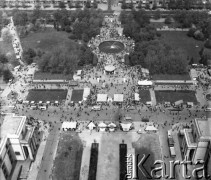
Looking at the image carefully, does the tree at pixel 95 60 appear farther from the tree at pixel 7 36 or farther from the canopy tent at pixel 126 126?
the tree at pixel 7 36

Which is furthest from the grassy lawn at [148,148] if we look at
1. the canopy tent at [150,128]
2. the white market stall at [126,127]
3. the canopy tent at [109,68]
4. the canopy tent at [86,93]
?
the canopy tent at [109,68]

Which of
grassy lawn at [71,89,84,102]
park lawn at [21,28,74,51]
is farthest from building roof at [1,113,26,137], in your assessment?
park lawn at [21,28,74,51]

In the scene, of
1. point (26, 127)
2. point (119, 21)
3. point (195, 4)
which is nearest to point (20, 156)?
point (26, 127)

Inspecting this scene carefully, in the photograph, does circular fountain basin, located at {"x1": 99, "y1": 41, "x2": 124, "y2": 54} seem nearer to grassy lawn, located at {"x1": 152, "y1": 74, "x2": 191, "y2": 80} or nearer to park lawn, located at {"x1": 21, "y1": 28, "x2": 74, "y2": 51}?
park lawn, located at {"x1": 21, "y1": 28, "x2": 74, "y2": 51}

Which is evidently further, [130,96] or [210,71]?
[210,71]

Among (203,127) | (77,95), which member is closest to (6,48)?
(77,95)

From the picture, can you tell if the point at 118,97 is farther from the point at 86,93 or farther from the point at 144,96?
the point at 86,93

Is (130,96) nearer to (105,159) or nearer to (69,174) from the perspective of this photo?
(105,159)
